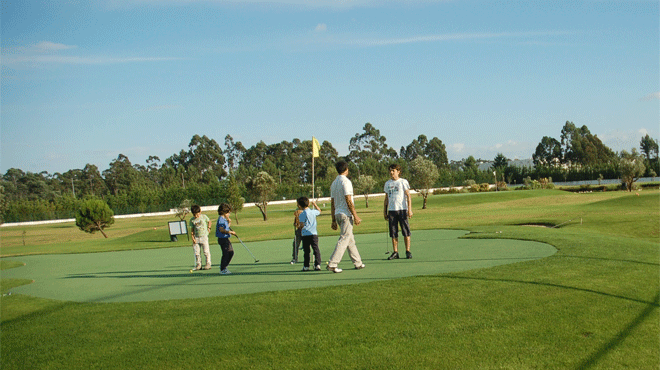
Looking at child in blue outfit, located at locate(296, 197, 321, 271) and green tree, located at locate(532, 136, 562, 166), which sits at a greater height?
green tree, located at locate(532, 136, 562, 166)

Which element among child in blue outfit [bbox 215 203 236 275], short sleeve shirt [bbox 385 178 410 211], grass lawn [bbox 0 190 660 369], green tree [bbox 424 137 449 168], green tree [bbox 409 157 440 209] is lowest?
grass lawn [bbox 0 190 660 369]

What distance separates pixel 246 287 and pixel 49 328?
3.14m

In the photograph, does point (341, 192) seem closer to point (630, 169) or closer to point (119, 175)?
point (630, 169)

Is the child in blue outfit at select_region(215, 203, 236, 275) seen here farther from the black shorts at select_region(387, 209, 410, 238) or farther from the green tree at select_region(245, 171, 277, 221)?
the green tree at select_region(245, 171, 277, 221)

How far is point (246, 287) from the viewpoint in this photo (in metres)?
9.20

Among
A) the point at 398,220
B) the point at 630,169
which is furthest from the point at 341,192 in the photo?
the point at 630,169

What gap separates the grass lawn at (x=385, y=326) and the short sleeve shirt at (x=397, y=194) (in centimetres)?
283

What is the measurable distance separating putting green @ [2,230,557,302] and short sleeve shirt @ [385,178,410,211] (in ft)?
3.93

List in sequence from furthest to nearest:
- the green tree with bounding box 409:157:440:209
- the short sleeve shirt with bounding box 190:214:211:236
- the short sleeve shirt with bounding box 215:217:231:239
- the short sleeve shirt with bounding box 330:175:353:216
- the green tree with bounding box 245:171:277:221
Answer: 1. the green tree with bounding box 409:157:440:209
2. the green tree with bounding box 245:171:277:221
3. the short sleeve shirt with bounding box 190:214:211:236
4. the short sleeve shirt with bounding box 215:217:231:239
5. the short sleeve shirt with bounding box 330:175:353:216

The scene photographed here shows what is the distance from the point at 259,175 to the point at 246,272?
4449 cm

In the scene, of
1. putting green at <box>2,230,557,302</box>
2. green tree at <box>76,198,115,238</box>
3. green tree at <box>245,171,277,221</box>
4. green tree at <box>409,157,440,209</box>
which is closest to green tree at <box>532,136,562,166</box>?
green tree at <box>409,157,440,209</box>

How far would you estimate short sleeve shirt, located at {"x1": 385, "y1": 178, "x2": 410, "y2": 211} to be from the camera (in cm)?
1138

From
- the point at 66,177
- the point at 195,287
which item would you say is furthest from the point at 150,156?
the point at 195,287

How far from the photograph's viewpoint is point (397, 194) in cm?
1144
